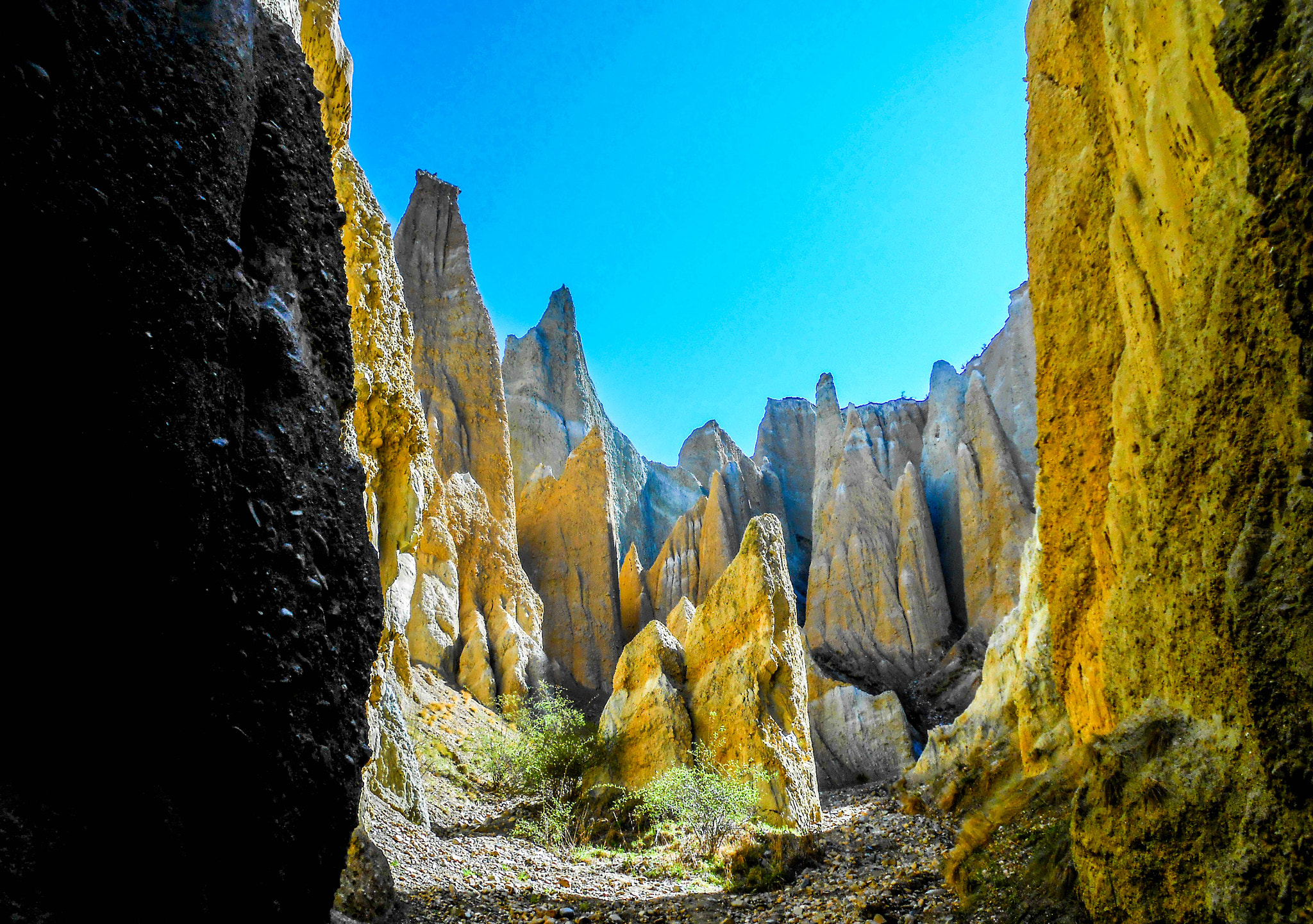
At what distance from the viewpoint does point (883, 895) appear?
679 cm

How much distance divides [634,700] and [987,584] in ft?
62.5

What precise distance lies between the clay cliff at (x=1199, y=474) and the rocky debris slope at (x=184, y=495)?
3.67 m

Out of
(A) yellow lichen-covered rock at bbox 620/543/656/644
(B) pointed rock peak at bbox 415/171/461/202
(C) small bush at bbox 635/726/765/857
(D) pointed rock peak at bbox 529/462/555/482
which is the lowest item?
(C) small bush at bbox 635/726/765/857

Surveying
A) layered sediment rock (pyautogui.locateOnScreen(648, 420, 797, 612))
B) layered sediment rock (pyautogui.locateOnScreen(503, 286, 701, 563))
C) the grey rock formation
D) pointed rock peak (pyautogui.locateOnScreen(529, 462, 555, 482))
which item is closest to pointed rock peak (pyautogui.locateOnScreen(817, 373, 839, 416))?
layered sediment rock (pyautogui.locateOnScreen(648, 420, 797, 612))

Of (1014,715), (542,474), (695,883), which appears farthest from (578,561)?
(695,883)

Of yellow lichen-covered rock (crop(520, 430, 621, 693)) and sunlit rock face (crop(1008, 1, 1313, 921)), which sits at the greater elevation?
yellow lichen-covered rock (crop(520, 430, 621, 693))

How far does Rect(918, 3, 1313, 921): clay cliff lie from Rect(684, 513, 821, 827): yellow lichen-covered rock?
8546 mm

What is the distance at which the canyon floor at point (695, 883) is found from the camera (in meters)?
5.54

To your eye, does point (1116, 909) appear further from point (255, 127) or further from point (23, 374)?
point (255, 127)

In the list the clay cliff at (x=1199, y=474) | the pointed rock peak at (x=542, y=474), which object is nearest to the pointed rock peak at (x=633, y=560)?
the pointed rock peak at (x=542, y=474)

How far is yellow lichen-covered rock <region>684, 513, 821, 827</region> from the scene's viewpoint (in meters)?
13.5

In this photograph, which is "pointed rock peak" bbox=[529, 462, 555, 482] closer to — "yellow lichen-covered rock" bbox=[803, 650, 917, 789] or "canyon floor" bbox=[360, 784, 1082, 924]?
"yellow lichen-covered rock" bbox=[803, 650, 917, 789]

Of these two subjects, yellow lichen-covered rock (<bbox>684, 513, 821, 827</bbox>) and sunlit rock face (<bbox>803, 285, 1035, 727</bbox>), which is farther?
sunlit rock face (<bbox>803, 285, 1035, 727</bbox>)

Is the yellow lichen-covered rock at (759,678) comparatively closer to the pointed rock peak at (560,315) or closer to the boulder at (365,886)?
Answer: the boulder at (365,886)
